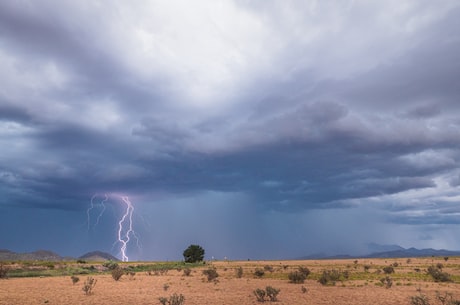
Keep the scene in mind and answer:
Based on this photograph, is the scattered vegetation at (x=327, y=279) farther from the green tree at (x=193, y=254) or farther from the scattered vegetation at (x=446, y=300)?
the green tree at (x=193, y=254)

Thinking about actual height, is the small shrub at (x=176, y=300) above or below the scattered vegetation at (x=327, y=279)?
above

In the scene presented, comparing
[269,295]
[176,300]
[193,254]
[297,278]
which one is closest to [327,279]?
[297,278]

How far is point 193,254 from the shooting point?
350ft

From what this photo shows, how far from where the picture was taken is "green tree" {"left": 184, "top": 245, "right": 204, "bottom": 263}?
106m

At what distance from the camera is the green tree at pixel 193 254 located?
10625cm

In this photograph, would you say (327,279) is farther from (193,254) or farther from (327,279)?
(193,254)

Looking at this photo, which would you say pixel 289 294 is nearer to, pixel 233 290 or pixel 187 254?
pixel 233 290

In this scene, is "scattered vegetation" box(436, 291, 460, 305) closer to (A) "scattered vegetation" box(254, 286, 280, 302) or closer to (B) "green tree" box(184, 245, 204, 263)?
(A) "scattered vegetation" box(254, 286, 280, 302)

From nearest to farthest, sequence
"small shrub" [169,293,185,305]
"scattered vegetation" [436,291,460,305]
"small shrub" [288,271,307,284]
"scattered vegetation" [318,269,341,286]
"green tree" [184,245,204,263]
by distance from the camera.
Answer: "scattered vegetation" [436,291,460,305] < "small shrub" [169,293,185,305] < "scattered vegetation" [318,269,341,286] < "small shrub" [288,271,307,284] < "green tree" [184,245,204,263]

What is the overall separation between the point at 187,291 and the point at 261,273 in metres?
21.6

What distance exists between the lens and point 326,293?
104 ft

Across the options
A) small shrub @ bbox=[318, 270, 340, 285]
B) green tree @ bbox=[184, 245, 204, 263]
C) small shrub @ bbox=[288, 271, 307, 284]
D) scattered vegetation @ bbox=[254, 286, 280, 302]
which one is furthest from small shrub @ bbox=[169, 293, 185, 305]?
green tree @ bbox=[184, 245, 204, 263]

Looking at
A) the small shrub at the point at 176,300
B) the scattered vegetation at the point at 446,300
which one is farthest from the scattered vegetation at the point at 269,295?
the scattered vegetation at the point at 446,300

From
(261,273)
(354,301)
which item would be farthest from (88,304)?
(261,273)
